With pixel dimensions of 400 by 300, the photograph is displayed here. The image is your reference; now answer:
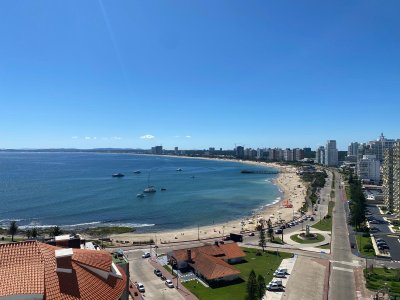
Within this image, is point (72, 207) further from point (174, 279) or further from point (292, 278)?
point (292, 278)

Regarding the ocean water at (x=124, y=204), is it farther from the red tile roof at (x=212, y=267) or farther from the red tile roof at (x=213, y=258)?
the red tile roof at (x=212, y=267)

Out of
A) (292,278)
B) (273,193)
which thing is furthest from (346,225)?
(273,193)

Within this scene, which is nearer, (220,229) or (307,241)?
(307,241)

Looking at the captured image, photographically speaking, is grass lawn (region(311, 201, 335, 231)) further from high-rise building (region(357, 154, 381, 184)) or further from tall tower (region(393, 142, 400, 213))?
high-rise building (region(357, 154, 381, 184))

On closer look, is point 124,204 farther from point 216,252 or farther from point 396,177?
point 396,177

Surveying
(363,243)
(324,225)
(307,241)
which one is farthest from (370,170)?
(307,241)
